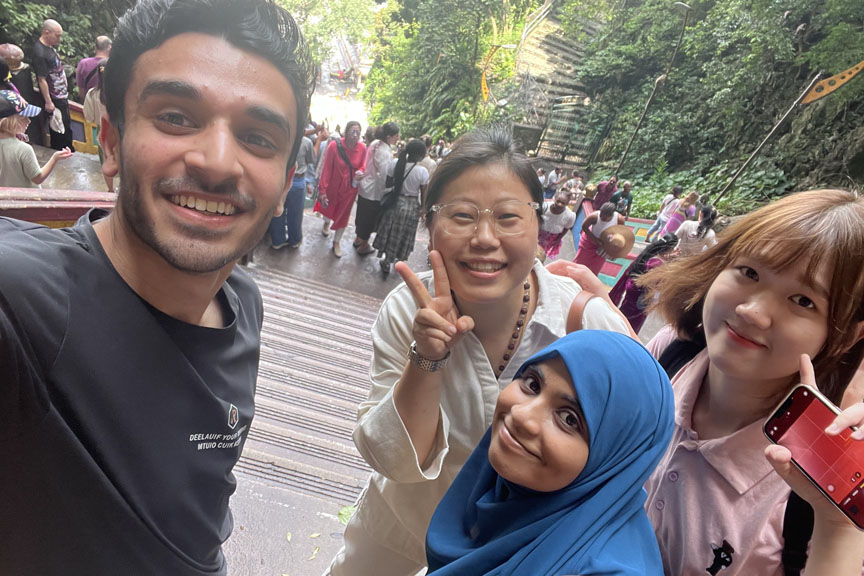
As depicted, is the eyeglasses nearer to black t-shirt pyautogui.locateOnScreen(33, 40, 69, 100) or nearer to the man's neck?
the man's neck

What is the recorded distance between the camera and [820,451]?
3.30 ft

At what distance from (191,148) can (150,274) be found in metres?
0.30

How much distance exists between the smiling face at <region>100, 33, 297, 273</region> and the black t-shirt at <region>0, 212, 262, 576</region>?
15cm

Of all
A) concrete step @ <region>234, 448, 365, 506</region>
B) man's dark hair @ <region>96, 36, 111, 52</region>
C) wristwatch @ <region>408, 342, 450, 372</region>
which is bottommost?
concrete step @ <region>234, 448, 365, 506</region>

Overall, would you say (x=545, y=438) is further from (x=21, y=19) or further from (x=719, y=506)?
(x=21, y=19)

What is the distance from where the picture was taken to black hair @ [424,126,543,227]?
4.97ft

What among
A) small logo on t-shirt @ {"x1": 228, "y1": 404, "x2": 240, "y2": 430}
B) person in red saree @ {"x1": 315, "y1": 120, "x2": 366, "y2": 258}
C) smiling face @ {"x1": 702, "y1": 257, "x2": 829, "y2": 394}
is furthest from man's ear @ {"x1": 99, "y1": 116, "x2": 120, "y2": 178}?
person in red saree @ {"x1": 315, "y1": 120, "x2": 366, "y2": 258}

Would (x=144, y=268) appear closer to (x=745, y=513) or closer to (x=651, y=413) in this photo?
(x=651, y=413)

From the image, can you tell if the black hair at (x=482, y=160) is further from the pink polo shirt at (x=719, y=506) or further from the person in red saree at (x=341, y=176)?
the person in red saree at (x=341, y=176)

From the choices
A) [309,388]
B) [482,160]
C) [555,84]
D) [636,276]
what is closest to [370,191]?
[309,388]

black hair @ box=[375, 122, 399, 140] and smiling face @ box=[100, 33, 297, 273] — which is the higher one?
smiling face @ box=[100, 33, 297, 273]

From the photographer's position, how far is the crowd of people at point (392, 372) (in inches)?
36.9

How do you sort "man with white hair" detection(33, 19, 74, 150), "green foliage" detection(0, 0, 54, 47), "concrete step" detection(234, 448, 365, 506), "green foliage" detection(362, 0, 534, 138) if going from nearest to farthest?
"concrete step" detection(234, 448, 365, 506) < "man with white hair" detection(33, 19, 74, 150) < "green foliage" detection(0, 0, 54, 47) < "green foliage" detection(362, 0, 534, 138)

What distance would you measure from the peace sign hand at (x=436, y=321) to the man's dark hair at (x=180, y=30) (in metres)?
0.68
